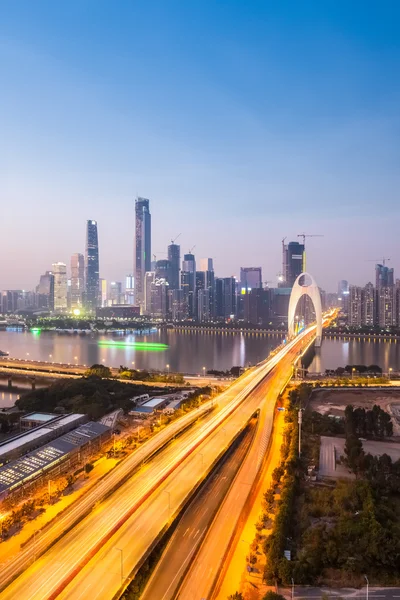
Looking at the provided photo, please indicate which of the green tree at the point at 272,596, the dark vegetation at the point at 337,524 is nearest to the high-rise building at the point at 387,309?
the dark vegetation at the point at 337,524

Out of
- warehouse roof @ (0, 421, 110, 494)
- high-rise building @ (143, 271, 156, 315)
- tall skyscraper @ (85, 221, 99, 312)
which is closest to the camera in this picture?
warehouse roof @ (0, 421, 110, 494)

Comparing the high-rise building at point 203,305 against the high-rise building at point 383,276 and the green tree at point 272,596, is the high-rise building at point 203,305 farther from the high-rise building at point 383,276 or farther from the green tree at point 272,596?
the green tree at point 272,596

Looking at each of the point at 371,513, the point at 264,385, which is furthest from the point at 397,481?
the point at 264,385

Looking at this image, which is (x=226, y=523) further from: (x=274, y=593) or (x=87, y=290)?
(x=87, y=290)

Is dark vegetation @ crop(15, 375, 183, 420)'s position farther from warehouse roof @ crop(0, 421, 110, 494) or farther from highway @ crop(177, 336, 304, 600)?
highway @ crop(177, 336, 304, 600)

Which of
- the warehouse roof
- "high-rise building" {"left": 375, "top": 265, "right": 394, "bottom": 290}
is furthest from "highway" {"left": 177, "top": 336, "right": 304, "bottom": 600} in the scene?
Result: "high-rise building" {"left": 375, "top": 265, "right": 394, "bottom": 290}
